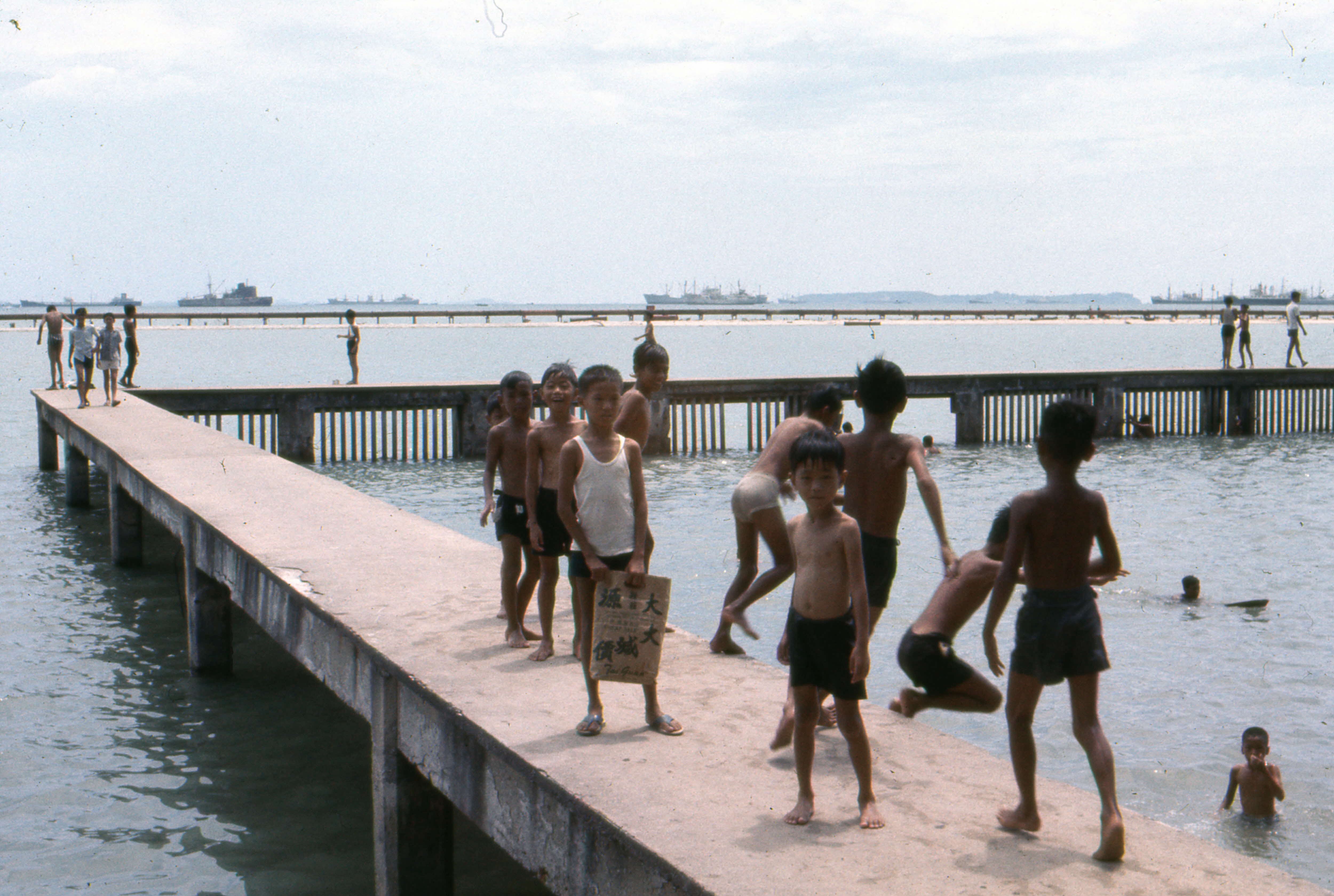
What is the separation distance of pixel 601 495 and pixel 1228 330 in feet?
101

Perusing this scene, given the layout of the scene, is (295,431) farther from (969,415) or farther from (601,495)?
(601,495)

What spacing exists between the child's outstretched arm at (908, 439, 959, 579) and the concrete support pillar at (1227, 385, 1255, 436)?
27803 mm

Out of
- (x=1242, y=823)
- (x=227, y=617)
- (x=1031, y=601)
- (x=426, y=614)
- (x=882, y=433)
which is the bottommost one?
(x=1242, y=823)

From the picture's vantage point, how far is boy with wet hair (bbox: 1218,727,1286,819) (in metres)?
7.30

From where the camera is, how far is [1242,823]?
24.0 ft

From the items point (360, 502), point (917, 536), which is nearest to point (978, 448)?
point (917, 536)

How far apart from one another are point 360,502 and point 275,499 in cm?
71

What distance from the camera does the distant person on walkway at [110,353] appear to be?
2059 cm

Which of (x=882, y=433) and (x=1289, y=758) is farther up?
(x=882, y=433)

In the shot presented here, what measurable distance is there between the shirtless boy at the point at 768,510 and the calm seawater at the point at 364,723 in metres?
0.97

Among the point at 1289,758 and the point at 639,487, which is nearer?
the point at 639,487

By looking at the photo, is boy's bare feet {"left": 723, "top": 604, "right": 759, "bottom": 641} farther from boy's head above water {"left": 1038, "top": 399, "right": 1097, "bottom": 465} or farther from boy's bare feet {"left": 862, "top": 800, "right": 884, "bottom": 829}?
boy's head above water {"left": 1038, "top": 399, "right": 1097, "bottom": 465}

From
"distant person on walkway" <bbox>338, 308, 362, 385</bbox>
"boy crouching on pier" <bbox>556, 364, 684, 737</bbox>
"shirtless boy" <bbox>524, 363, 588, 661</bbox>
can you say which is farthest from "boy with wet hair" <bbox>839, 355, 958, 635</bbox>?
"distant person on walkway" <bbox>338, 308, 362, 385</bbox>

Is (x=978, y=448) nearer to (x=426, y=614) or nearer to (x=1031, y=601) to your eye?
(x=426, y=614)
